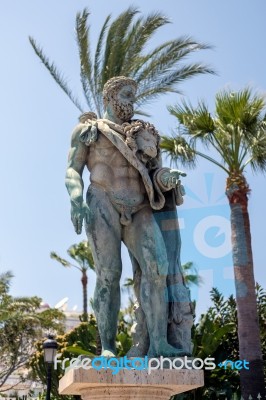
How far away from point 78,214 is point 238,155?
10.8 m

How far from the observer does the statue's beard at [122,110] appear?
6.45 meters

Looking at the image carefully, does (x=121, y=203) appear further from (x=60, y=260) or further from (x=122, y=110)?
(x=60, y=260)

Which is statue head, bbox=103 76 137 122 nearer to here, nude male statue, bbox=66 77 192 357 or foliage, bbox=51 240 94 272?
nude male statue, bbox=66 77 192 357

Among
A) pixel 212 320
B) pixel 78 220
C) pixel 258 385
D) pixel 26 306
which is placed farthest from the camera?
pixel 26 306

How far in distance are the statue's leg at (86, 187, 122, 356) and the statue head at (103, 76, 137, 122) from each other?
2.74ft

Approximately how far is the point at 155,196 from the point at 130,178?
288mm

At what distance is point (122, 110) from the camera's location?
645cm

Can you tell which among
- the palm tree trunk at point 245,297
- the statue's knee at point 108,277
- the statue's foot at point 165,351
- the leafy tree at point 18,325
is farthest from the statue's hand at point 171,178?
the leafy tree at point 18,325

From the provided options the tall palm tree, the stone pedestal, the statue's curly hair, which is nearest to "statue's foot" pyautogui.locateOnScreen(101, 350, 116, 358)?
the stone pedestal

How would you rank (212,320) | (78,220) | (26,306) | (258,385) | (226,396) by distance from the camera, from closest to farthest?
(78,220)
(258,385)
(226,396)
(212,320)
(26,306)

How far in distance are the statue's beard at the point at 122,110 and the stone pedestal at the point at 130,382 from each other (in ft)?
8.09

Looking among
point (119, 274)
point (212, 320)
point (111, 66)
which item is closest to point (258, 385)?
point (212, 320)

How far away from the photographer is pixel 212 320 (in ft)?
60.6

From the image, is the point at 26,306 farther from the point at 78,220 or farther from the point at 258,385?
the point at 78,220
